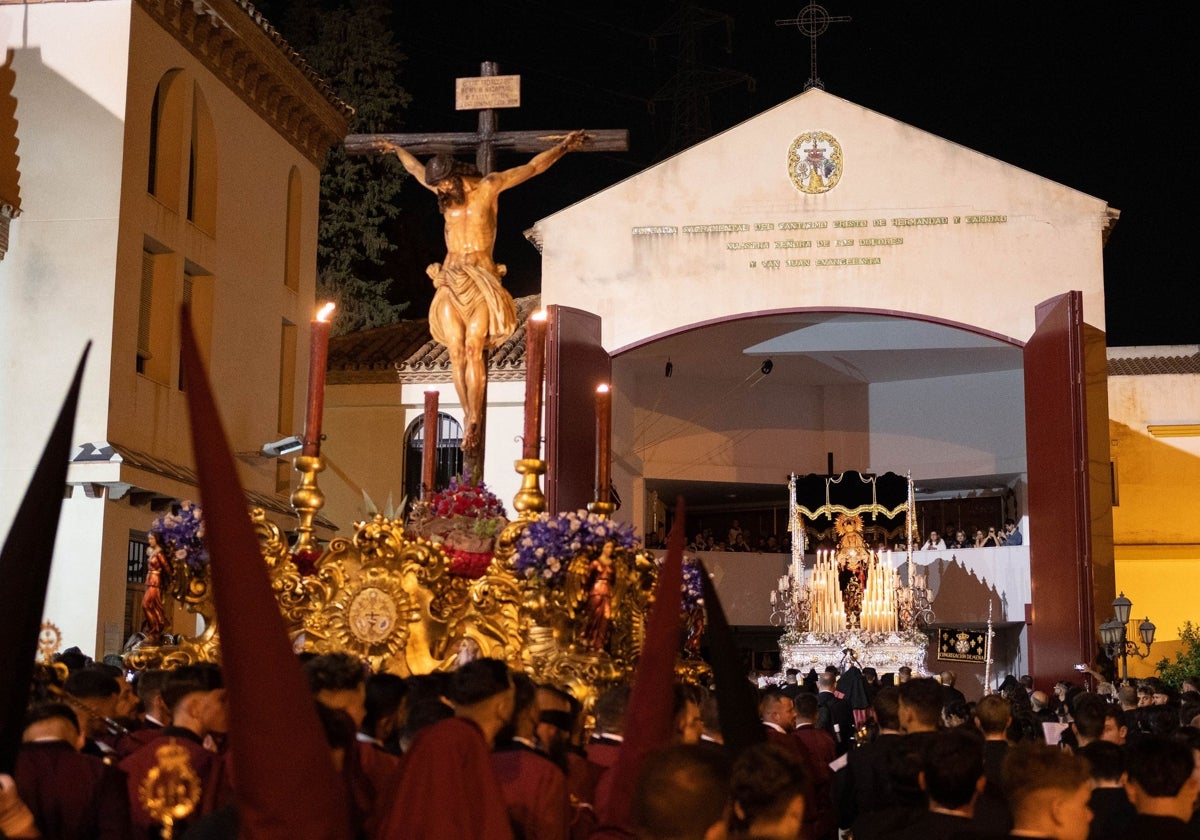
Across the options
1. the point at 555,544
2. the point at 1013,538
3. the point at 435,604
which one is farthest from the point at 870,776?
the point at 1013,538

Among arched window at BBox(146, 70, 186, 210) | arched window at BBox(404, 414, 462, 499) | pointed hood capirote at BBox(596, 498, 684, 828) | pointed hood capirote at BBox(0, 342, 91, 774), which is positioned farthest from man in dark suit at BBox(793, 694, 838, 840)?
arched window at BBox(404, 414, 462, 499)

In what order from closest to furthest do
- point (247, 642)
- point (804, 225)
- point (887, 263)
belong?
point (247, 642) < point (887, 263) < point (804, 225)

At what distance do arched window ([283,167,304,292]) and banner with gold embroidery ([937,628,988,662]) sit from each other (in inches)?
445

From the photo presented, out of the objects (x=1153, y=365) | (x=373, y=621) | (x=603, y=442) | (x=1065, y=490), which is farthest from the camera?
(x=1153, y=365)

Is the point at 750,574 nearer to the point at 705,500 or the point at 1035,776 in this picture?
the point at 705,500

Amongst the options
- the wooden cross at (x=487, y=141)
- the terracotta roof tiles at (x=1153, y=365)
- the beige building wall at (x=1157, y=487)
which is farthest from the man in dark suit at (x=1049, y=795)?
the terracotta roof tiles at (x=1153, y=365)

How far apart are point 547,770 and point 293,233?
19.9 metres

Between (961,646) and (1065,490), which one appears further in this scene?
(961,646)

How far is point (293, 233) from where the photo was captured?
23500 mm

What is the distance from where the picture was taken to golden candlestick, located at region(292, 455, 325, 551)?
8328mm

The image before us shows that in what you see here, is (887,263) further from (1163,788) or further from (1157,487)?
(1163,788)

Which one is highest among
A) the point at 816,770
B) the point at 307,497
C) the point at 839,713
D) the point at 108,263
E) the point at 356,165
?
the point at 356,165

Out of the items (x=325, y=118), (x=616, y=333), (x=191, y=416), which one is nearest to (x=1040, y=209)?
(x=616, y=333)

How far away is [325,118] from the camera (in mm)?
23922
